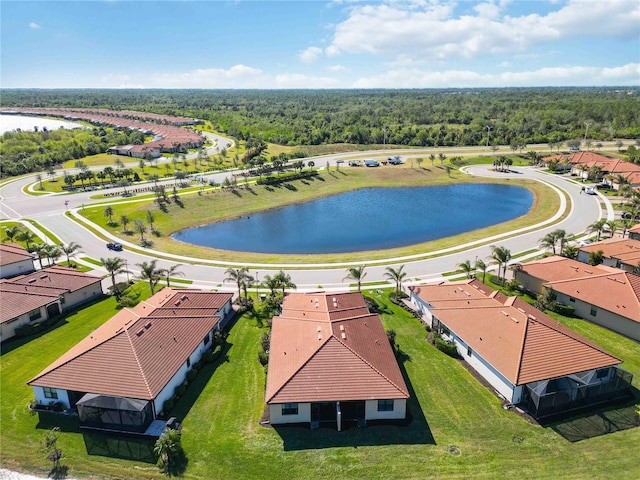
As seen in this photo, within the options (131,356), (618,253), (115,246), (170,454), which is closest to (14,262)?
(115,246)

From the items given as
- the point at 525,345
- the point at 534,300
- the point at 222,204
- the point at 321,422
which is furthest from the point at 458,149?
the point at 321,422

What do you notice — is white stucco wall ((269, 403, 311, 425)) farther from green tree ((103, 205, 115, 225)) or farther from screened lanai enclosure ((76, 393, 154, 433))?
green tree ((103, 205, 115, 225))

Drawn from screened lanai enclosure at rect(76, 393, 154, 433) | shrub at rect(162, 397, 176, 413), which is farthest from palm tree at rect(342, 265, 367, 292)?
screened lanai enclosure at rect(76, 393, 154, 433)

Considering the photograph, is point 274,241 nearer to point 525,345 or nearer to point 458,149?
point 525,345

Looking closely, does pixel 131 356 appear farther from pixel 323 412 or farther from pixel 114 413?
pixel 323 412

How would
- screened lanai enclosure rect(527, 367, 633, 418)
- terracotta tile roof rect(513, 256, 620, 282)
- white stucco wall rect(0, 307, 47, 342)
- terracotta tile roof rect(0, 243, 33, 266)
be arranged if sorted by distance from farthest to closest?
terracotta tile roof rect(0, 243, 33, 266)
terracotta tile roof rect(513, 256, 620, 282)
white stucco wall rect(0, 307, 47, 342)
screened lanai enclosure rect(527, 367, 633, 418)

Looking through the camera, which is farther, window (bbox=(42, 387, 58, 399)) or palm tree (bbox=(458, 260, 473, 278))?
palm tree (bbox=(458, 260, 473, 278))

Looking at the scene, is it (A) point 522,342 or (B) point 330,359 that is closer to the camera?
(B) point 330,359
